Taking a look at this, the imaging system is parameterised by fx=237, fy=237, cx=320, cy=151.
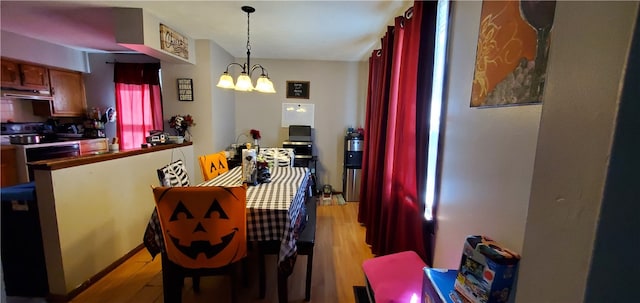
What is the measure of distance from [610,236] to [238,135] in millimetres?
4204

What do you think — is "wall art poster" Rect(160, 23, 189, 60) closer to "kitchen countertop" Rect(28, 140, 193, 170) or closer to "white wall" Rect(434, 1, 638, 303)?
"kitchen countertop" Rect(28, 140, 193, 170)

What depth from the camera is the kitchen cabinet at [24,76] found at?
301 cm

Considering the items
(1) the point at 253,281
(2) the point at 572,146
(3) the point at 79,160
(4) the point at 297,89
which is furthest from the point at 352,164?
(2) the point at 572,146

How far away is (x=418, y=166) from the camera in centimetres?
161

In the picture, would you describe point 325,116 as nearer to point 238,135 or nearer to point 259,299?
point 238,135

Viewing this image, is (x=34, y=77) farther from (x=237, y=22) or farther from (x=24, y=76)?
(x=237, y=22)

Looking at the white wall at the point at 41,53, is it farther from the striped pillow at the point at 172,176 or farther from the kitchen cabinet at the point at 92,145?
the striped pillow at the point at 172,176

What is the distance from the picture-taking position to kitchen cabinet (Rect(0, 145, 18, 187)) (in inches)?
108

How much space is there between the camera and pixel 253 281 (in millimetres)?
1938

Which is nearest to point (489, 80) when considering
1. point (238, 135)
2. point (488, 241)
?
point (488, 241)

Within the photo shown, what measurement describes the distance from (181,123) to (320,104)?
6.92 ft

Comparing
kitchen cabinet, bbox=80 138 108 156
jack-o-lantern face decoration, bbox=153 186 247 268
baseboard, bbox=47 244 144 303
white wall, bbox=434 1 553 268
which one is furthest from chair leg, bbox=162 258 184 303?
kitchen cabinet, bbox=80 138 108 156

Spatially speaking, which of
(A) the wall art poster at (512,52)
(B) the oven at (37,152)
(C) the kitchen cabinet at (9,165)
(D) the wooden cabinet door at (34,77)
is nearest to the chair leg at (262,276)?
(A) the wall art poster at (512,52)

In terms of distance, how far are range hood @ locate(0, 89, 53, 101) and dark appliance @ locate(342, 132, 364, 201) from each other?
4484 mm
